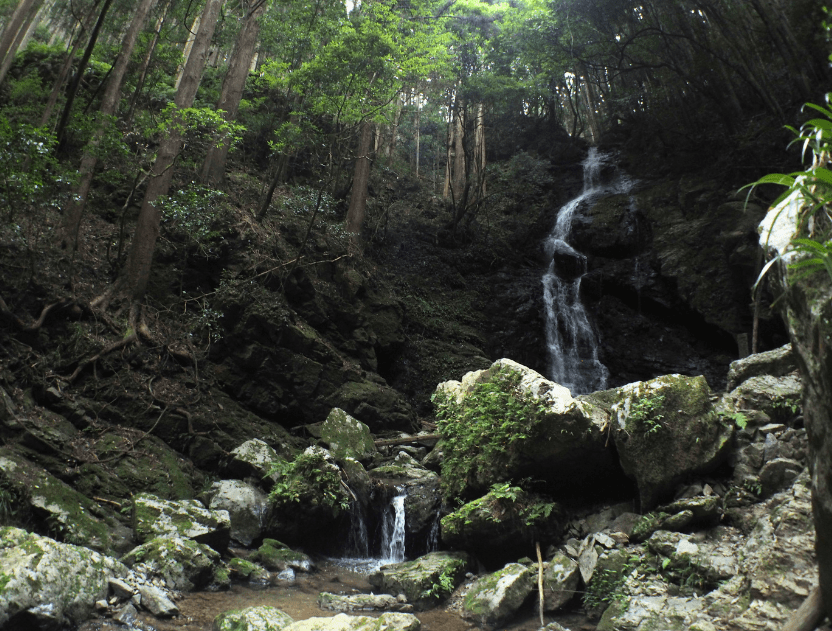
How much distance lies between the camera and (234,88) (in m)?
11.4

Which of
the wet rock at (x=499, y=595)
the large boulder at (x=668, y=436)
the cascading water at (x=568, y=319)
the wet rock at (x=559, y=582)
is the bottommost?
the wet rock at (x=499, y=595)

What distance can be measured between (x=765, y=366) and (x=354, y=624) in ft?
18.7

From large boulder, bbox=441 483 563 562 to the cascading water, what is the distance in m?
8.26

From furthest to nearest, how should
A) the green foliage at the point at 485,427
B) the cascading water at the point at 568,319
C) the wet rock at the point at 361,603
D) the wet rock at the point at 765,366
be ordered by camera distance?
the cascading water at the point at 568,319 < the green foliage at the point at 485,427 < the wet rock at the point at 765,366 < the wet rock at the point at 361,603

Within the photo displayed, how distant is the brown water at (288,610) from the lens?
4.25 metres

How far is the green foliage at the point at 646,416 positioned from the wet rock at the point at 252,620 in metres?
4.11

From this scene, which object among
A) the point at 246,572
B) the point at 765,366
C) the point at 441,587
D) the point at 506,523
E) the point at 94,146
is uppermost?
the point at 94,146

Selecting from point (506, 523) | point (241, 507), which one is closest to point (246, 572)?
point (241, 507)

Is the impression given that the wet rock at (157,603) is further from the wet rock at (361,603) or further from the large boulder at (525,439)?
the large boulder at (525,439)

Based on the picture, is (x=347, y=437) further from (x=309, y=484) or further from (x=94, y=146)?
(x=94, y=146)

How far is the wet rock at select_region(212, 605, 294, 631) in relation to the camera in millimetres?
4117

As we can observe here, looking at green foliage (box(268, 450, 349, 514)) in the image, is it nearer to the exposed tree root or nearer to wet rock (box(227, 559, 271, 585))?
wet rock (box(227, 559, 271, 585))

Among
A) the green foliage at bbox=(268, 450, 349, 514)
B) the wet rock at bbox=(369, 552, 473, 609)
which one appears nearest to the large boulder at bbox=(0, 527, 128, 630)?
the green foliage at bbox=(268, 450, 349, 514)

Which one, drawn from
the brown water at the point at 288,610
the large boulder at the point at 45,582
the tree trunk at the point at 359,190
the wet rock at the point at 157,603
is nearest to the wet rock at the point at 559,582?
the brown water at the point at 288,610
